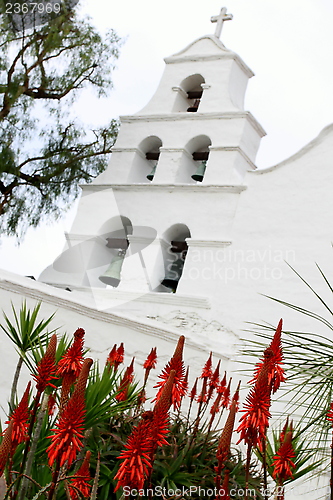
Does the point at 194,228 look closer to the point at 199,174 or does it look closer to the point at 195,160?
the point at 199,174

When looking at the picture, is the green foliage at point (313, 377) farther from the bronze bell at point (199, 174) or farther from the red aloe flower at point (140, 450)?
the bronze bell at point (199, 174)

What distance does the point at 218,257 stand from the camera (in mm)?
8352

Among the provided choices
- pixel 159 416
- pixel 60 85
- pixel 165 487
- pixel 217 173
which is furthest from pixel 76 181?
pixel 159 416

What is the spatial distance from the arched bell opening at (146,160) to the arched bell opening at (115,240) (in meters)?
0.78

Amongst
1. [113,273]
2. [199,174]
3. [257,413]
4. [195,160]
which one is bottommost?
[257,413]

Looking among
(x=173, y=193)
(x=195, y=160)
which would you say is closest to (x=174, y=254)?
(x=173, y=193)

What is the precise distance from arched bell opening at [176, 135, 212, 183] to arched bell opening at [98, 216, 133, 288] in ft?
4.00

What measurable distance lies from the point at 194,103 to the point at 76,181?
268 cm

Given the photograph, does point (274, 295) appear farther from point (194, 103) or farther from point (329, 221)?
point (194, 103)

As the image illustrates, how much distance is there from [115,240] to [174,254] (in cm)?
109

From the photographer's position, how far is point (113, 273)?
29.4ft

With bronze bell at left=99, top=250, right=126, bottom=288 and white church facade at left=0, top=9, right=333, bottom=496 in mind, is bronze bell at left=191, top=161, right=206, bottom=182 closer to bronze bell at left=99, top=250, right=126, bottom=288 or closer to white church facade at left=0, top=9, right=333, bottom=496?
white church facade at left=0, top=9, right=333, bottom=496

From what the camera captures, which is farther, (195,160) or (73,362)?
(195,160)

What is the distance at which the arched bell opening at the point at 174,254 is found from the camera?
29.1 ft
